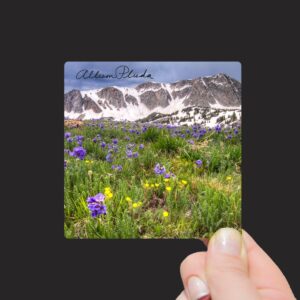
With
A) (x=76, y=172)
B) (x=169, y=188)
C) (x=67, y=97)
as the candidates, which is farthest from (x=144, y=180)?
(x=67, y=97)

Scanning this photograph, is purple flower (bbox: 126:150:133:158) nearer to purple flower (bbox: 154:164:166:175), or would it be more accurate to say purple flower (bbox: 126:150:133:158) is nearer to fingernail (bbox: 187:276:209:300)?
purple flower (bbox: 154:164:166:175)

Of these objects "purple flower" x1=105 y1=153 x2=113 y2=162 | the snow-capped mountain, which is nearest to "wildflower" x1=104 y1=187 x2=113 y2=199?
"purple flower" x1=105 y1=153 x2=113 y2=162

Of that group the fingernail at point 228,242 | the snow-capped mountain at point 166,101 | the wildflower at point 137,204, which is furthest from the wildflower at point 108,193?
the fingernail at point 228,242

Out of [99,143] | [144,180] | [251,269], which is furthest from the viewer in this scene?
[99,143]

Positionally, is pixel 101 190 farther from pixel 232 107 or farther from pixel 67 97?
pixel 232 107

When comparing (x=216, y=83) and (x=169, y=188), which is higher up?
(x=216, y=83)

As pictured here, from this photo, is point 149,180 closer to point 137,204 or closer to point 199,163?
point 137,204

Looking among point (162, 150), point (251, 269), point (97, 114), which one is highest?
point (97, 114)

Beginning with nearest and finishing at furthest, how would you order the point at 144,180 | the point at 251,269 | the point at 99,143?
the point at 251,269 → the point at 144,180 → the point at 99,143

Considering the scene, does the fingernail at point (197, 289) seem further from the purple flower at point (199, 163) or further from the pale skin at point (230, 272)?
the purple flower at point (199, 163)
